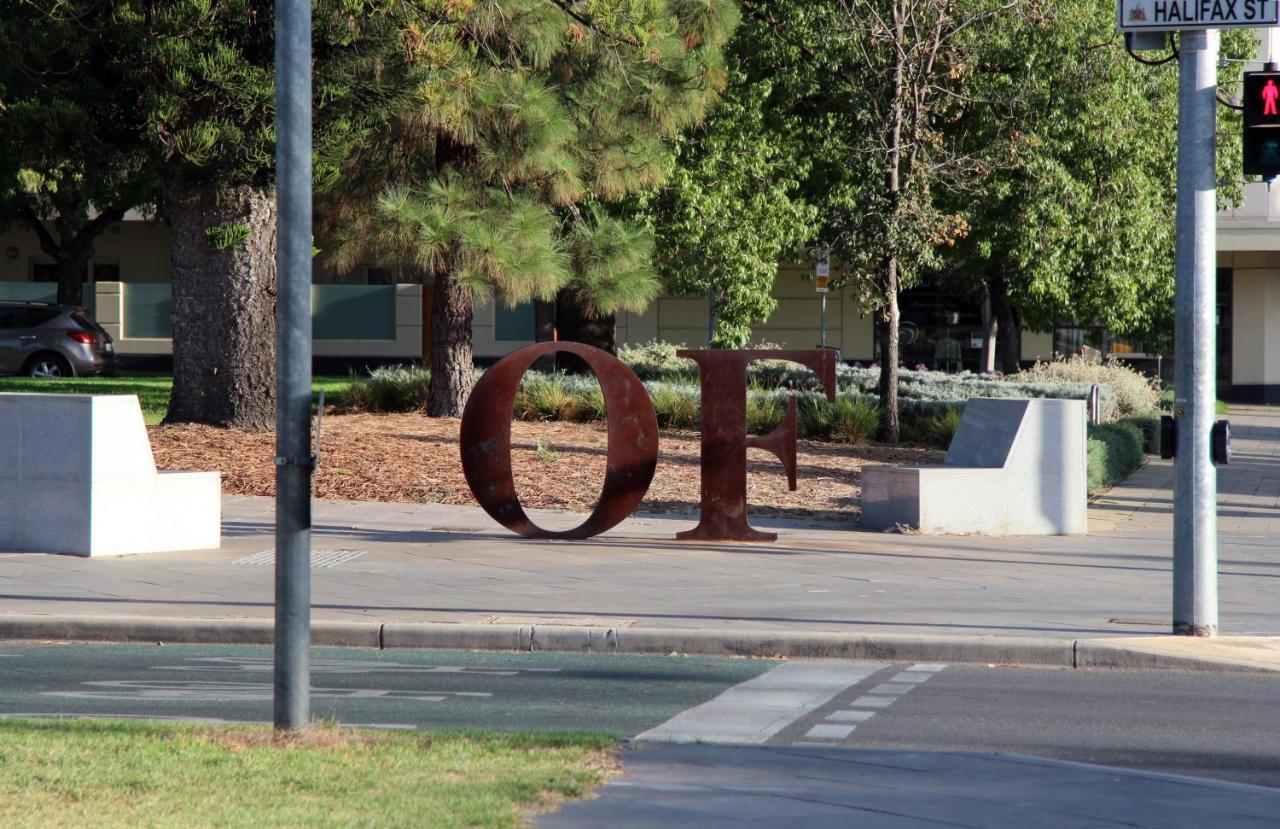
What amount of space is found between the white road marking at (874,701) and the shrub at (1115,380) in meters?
20.8

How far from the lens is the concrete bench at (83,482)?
12570mm

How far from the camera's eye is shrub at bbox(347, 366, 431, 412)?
24339mm

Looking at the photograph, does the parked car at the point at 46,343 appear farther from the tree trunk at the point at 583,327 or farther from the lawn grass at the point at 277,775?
the lawn grass at the point at 277,775

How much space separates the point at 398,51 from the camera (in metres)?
17.7

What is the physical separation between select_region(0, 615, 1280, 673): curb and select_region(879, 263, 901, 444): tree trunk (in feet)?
42.0

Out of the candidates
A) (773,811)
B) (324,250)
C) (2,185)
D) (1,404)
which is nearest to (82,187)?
(2,185)

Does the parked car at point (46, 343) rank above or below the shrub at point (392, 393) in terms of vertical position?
above

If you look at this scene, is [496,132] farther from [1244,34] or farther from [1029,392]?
[1244,34]

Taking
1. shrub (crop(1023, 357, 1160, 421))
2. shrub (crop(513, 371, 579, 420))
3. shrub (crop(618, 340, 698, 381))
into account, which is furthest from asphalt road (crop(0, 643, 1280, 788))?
shrub (crop(1023, 357, 1160, 421))

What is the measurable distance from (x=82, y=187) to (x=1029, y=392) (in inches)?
879

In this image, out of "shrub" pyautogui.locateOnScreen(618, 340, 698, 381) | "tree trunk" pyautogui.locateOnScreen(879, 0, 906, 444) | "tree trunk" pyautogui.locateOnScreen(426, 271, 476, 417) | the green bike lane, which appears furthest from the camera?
"shrub" pyautogui.locateOnScreen(618, 340, 698, 381)

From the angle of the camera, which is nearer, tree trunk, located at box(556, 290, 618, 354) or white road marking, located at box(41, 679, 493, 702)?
white road marking, located at box(41, 679, 493, 702)

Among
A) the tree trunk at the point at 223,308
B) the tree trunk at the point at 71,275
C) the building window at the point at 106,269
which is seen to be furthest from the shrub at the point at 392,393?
the building window at the point at 106,269

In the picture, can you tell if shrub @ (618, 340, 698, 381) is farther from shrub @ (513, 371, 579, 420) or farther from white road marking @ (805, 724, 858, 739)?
white road marking @ (805, 724, 858, 739)
